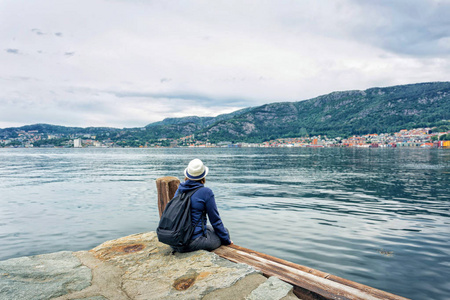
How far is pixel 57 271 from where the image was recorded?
561 centimetres

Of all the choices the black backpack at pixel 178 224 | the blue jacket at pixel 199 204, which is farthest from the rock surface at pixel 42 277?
the blue jacket at pixel 199 204

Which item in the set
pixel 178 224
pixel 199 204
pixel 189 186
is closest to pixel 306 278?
pixel 199 204

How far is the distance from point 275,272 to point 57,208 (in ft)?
55.4

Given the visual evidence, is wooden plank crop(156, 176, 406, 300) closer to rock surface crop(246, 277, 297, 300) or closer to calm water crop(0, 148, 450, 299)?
rock surface crop(246, 277, 297, 300)

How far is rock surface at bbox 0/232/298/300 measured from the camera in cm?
469

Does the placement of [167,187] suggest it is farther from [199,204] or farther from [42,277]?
[42,277]

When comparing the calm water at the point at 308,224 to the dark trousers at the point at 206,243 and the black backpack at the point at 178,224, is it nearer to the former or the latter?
the dark trousers at the point at 206,243

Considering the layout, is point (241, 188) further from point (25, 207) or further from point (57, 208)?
point (25, 207)

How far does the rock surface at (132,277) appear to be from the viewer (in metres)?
4.69

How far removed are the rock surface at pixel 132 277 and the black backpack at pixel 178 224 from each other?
0.39 m

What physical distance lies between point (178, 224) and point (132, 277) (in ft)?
3.96

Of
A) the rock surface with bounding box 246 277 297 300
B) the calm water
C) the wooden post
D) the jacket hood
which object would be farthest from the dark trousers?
the calm water

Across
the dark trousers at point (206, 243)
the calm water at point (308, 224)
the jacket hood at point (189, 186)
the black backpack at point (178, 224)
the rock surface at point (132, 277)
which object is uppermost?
the jacket hood at point (189, 186)

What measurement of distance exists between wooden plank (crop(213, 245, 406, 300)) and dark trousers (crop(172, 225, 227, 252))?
0.66ft
